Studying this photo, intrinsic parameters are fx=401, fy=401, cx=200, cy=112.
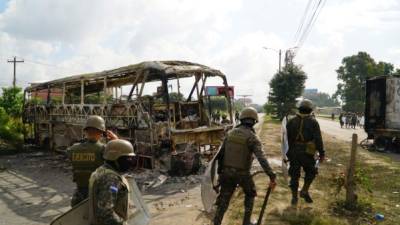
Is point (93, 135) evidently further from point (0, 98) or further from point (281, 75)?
point (281, 75)

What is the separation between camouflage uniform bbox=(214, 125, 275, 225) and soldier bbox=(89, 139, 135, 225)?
7.33 ft

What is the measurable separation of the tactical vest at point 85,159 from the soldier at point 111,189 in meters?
1.34

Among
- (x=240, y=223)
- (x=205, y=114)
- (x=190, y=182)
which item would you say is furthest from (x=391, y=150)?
(x=240, y=223)

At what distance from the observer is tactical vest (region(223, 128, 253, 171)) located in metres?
5.08

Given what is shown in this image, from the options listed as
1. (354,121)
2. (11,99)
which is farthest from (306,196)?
(354,121)

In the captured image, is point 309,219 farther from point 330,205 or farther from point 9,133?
point 9,133

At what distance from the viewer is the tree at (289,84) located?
38188mm

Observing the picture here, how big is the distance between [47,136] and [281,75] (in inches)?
1036

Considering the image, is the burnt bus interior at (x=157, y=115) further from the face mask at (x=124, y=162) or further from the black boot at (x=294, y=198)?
the face mask at (x=124, y=162)

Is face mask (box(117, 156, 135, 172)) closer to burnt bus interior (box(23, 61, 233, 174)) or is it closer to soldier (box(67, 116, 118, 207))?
soldier (box(67, 116, 118, 207))

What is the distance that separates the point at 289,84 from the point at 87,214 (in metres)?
36.6

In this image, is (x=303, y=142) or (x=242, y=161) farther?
(x=303, y=142)

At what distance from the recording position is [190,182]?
9703mm

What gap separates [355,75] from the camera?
233 ft
